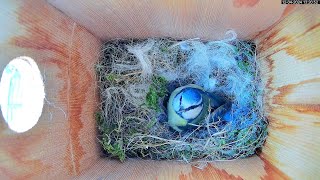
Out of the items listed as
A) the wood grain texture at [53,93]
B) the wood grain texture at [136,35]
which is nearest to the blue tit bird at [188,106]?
the wood grain texture at [136,35]

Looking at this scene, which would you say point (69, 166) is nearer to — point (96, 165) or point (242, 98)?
point (96, 165)

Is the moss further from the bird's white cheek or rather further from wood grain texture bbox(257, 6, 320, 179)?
wood grain texture bbox(257, 6, 320, 179)

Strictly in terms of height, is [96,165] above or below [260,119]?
below

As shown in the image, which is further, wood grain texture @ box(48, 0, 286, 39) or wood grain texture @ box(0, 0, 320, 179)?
wood grain texture @ box(48, 0, 286, 39)

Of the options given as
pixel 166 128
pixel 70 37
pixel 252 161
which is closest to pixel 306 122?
pixel 252 161

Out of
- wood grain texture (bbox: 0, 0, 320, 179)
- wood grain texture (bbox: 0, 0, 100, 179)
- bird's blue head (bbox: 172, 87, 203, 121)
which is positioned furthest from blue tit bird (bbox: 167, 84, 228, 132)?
wood grain texture (bbox: 0, 0, 100, 179)
